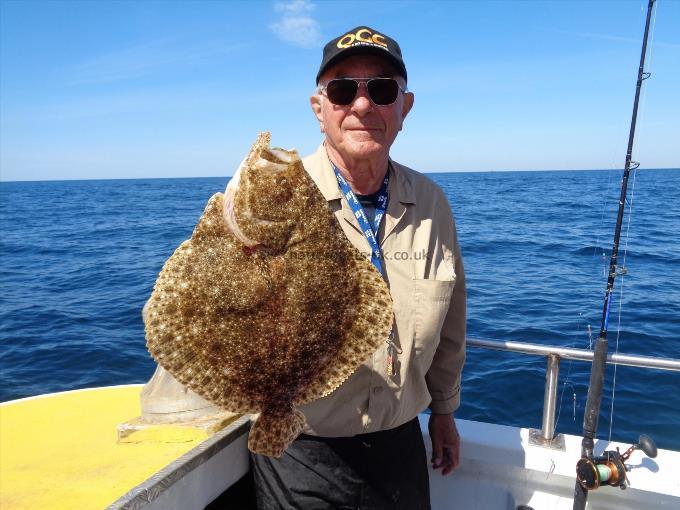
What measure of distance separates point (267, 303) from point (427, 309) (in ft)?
3.11

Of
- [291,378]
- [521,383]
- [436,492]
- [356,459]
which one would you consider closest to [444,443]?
[436,492]

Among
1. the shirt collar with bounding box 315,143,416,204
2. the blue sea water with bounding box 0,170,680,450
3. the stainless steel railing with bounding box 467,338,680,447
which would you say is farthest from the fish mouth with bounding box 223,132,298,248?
the blue sea water with bounding box 0,170,680,450

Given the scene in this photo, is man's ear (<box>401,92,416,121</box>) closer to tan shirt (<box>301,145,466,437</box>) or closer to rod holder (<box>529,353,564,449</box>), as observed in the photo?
tan shirt (<box>301,145,466,437</box>)

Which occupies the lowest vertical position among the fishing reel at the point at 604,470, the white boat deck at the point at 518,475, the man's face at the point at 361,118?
the white boat deck at the point at 518,475

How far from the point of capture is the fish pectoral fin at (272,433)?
2.11 meters

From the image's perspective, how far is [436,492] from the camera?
3.82 meters

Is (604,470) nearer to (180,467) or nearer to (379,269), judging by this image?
(379,269)

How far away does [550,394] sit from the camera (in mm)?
3529

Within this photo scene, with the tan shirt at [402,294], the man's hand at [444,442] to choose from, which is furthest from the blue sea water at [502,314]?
the tan shirt at [402,294]

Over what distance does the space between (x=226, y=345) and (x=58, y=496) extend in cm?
145

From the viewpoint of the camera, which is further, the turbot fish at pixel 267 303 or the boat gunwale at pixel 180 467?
Result: the boat gunwale at pixel 180 467

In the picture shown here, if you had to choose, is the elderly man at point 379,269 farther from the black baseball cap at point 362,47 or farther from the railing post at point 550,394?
the railing post at point 550,394

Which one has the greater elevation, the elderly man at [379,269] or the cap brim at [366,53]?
the cap brim at [366,53]

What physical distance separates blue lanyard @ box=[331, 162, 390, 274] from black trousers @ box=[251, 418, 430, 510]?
3.07 feet
